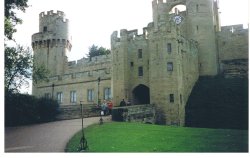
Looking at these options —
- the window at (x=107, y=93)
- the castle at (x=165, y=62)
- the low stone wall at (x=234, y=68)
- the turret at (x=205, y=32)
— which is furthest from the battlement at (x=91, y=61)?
the low stone wall at (x=234, y=68)

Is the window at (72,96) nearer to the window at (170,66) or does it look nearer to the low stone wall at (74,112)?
the low stone wall at (74,112)

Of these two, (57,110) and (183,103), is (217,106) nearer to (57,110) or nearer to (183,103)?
(183,103)

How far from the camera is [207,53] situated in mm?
32781

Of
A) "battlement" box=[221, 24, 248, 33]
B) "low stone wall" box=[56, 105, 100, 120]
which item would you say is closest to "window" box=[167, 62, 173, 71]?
"low stone wall" box=[56, 105, 100, 120]

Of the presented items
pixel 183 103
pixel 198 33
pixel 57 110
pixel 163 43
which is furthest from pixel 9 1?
pixel 198 33

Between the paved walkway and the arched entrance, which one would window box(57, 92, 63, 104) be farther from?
the paved walkway

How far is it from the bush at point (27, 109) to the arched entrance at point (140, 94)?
30.4 feet

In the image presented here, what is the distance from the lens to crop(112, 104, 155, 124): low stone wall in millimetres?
20734

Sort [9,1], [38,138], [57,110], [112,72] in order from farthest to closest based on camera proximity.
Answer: [112,72], [57,110], [9,1], [38,138]

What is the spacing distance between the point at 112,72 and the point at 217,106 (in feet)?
35.4

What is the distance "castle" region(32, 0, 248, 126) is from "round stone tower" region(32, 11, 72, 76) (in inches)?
157

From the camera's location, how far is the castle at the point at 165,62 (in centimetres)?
2688

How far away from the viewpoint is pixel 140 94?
30688 mm

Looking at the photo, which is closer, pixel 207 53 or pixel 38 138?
pixel 38 138
